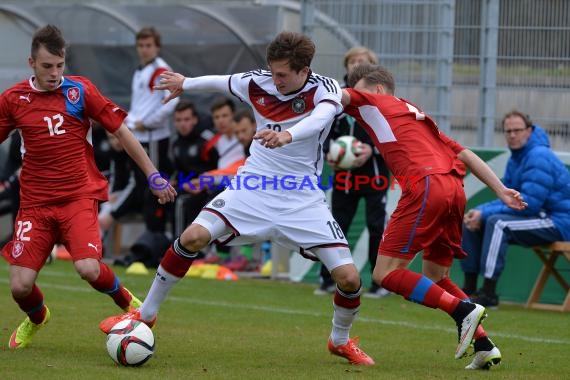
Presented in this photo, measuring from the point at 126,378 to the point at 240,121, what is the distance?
A: 6988 millimetres

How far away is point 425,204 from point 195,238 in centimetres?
145

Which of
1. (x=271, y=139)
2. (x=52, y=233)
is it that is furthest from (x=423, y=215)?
(x=52, y=233)

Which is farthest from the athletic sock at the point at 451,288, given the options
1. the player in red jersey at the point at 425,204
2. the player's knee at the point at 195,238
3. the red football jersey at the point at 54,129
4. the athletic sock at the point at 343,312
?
the red football jersey at the point at 54,129

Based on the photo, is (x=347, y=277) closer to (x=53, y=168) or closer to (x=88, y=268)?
(x=88, y=268)

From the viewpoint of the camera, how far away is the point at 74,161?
761cm

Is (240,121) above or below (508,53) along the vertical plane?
below

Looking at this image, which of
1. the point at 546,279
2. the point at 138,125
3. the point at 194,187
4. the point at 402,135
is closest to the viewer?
the point at 402,135

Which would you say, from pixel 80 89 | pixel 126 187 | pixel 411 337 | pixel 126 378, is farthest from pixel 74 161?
pixel 126 187

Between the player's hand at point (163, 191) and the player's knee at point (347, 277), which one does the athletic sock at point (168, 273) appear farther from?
the player's knee at point (347, 277)

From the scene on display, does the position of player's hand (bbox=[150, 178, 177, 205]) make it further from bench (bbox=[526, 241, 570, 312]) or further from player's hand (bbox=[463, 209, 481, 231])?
bench (bbox=[526, 241, 570, 312])

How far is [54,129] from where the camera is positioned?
7.52 metres

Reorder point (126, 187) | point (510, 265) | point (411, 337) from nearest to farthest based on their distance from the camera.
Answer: point (411, 337)
point (510, 265)
point (126, 187)

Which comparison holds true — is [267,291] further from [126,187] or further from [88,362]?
[88,362]

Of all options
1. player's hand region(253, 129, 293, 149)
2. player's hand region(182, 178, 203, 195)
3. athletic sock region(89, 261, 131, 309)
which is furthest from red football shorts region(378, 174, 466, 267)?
player's hand region(182, 178, 203, 195)
